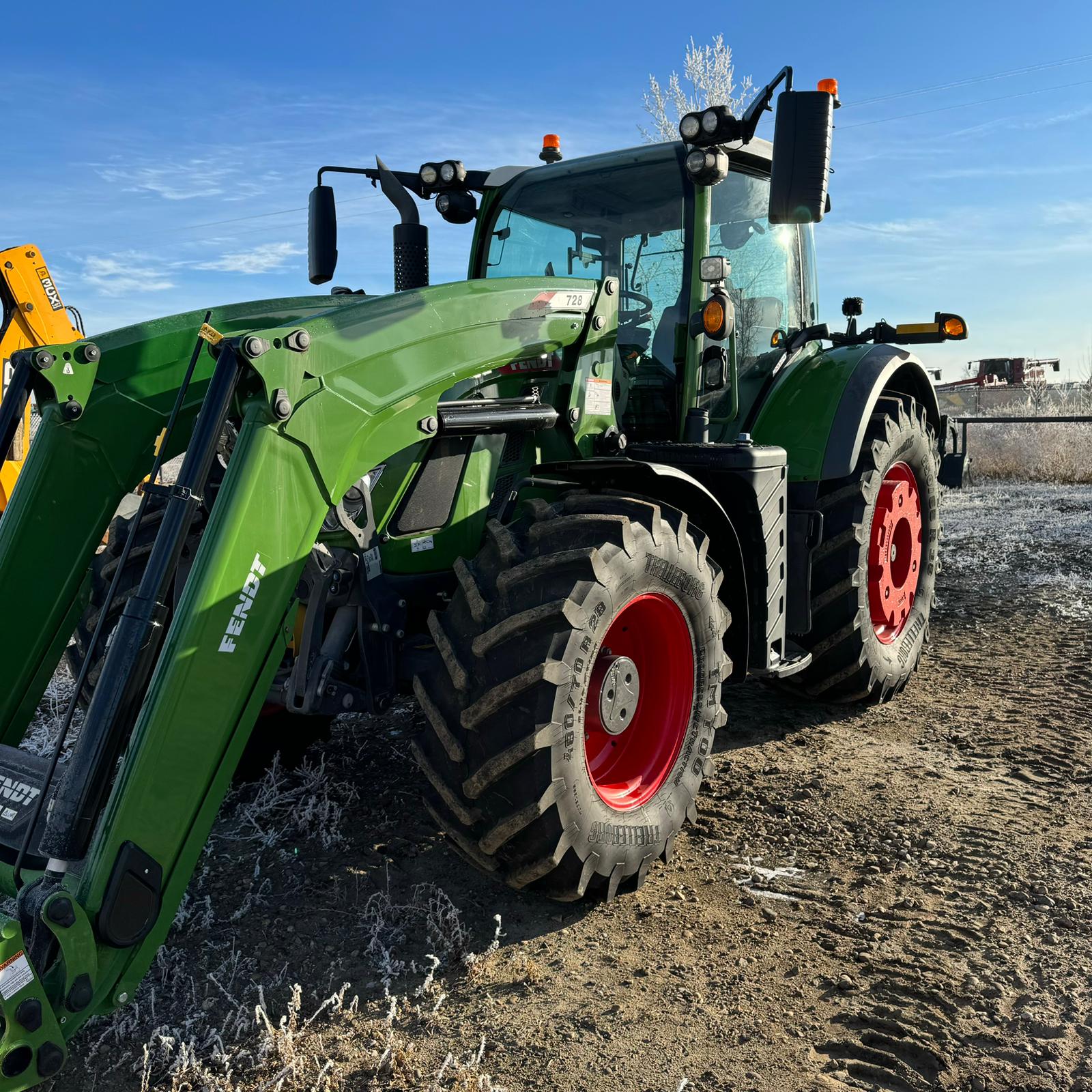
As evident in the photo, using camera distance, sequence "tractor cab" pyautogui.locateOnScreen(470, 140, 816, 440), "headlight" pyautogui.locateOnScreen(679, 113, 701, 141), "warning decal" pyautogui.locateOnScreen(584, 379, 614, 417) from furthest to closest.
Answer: "tractor cab" pyautogui.locateOnScreen(470, 140, 816, 440) < "headlight" pyautogui.locateOnScreen(679, 113, 701, 141) < "warning decal" pyautogui.locateOnScreen(584, 379, 614, 417)

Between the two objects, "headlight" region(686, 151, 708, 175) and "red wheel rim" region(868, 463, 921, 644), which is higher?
"headlight" region(686, 151, 708, 175)

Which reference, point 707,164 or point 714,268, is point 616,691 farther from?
point 707,164

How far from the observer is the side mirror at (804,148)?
325 cm

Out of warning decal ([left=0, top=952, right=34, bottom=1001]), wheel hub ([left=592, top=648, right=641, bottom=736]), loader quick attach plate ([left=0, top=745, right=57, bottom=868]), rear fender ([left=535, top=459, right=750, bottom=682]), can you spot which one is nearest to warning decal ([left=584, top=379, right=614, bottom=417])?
rear fender ([left=535, top=459, right=750, bottom=682])

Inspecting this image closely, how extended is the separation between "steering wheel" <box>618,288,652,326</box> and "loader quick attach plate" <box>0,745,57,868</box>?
2.70 m

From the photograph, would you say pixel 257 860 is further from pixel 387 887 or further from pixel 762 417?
pixel 762 417

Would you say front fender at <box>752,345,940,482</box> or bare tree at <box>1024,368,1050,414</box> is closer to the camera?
front fender at <box>752,345,940,482</box>

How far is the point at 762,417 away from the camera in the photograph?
4.63 meters

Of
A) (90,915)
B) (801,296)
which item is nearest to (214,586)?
(90,915)

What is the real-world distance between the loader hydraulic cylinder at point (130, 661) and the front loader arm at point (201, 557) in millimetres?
12

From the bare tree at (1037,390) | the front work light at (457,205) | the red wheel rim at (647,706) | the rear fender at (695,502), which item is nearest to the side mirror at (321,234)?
the front work light at (457,205)

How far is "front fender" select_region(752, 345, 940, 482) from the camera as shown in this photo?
447cm

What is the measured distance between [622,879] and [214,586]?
156cm

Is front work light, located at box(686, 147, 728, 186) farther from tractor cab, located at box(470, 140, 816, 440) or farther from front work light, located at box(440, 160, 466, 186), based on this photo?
front work light, located at box(440, 160, 466, 186)
